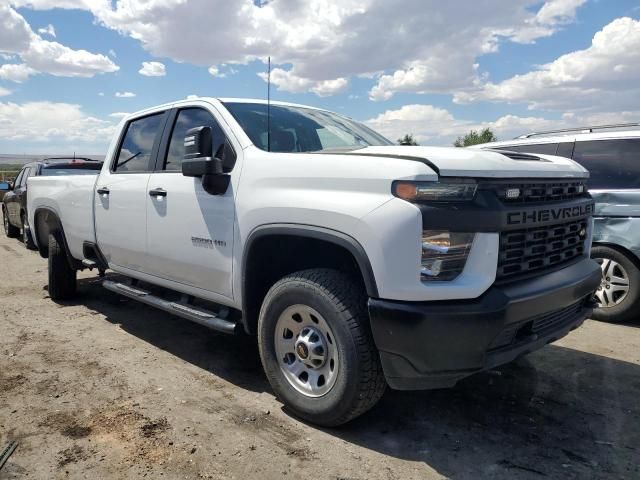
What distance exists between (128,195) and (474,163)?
3.03 metres

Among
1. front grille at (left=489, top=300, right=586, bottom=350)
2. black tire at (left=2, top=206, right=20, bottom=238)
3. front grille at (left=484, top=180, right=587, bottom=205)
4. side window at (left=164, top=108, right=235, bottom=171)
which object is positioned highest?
side window at (left=164, top=108, right=235, bottom=171)

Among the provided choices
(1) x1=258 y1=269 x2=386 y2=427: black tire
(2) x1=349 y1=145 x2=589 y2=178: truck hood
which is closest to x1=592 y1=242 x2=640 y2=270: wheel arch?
(2) x1=349 y1=145 x2=589 y2=178: truck hood

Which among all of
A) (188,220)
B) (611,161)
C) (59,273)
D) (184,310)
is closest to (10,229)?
(59,273)

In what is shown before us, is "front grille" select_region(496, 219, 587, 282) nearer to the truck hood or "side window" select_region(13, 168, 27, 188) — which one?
the truck hood

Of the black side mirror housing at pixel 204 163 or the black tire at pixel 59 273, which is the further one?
the black tire at pixel 59 273

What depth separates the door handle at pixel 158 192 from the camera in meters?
4.01

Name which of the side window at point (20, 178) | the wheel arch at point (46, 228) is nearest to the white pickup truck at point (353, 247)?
the wheel arch at point (46, 228)

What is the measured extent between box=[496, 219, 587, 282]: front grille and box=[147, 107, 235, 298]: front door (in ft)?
5.57

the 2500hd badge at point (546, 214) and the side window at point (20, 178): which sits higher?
the 2500hd badge at point (546, 214)

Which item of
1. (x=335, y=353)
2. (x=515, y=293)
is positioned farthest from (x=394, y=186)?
(x=335, y=353)

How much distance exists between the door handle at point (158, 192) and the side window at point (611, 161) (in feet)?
13.8

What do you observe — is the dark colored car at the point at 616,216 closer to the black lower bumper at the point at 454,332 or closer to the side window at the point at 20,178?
the black lower bumper at the point at 454,332

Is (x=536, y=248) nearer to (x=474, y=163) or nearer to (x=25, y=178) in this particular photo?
(x=474, y=163)

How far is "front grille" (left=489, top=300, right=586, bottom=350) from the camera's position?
2664 millimetres
